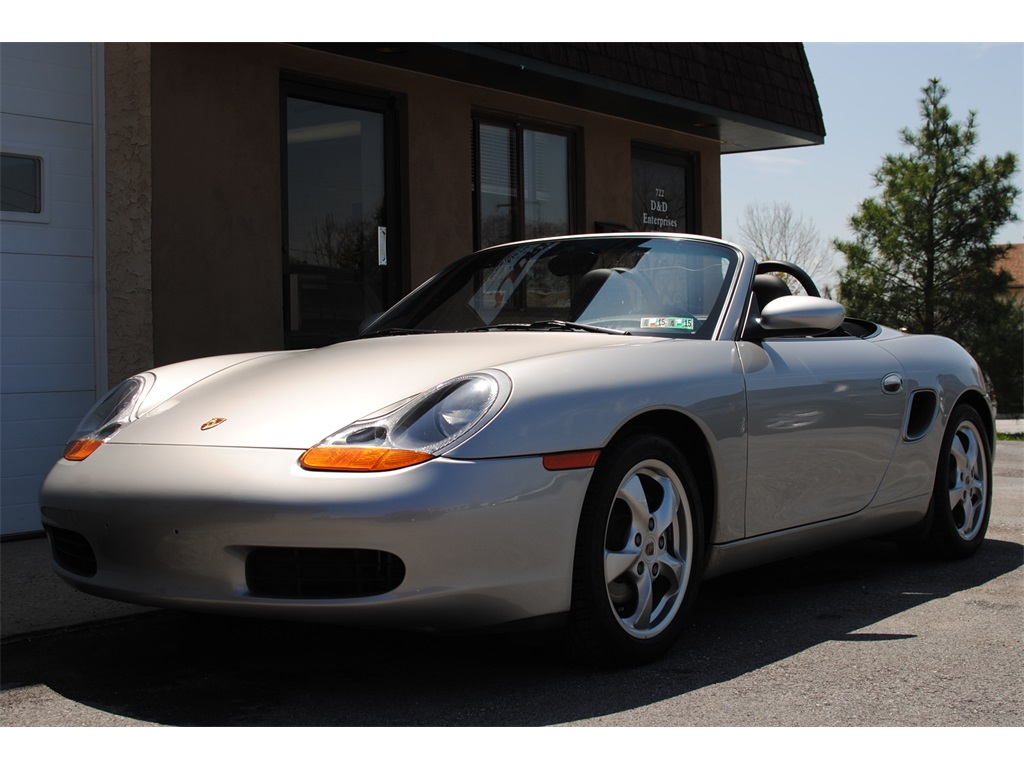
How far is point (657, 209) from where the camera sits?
11641mm

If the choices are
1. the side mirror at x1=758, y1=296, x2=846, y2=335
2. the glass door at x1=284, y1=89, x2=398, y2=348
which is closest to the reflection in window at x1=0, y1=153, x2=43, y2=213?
the glass door at x1=284, y1=89, x2=398, y2=348

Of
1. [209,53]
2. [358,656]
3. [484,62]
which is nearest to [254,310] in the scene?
[209,53]

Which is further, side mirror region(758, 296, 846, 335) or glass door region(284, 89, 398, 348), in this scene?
glass door region(284, 89, 398, 348)

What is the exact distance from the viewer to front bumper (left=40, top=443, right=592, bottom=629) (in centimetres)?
302

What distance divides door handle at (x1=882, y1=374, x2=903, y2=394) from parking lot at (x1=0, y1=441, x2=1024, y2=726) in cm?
82

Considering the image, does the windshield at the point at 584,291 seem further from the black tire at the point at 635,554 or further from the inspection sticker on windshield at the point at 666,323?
the black tire at the point at 635,554

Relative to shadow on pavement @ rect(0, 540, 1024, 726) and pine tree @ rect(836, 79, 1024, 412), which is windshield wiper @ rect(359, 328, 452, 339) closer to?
shadow on pavement @ rect(0, 540, 1024, 726)

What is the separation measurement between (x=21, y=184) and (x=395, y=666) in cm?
404

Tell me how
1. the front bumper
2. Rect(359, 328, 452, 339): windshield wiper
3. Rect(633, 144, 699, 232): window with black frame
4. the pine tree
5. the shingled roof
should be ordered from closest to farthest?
the front bumper → Rect(359, 328, 452, 339): windshield wiper → the shingled roof → Rect(633, 144, 699, 232): window with black frame → the pine tree

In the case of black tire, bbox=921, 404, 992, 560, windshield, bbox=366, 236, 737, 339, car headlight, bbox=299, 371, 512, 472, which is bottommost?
black tire, bbox=921, 404, 992, 560

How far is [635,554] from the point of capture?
11.7ft

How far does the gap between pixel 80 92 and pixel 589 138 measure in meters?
4.94

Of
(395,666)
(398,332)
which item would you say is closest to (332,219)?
(398,332)

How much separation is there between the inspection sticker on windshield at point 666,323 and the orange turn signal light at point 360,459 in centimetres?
133
